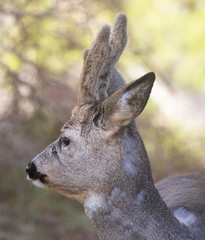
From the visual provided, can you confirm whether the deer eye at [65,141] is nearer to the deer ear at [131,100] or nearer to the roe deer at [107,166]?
the roe deer at [107,166]

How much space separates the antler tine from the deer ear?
0.27 meters

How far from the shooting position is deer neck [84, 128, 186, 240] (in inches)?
139

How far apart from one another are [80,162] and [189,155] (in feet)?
17.2

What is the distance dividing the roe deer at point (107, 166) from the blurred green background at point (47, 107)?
3.31 meters

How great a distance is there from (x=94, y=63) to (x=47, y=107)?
12.7 ft

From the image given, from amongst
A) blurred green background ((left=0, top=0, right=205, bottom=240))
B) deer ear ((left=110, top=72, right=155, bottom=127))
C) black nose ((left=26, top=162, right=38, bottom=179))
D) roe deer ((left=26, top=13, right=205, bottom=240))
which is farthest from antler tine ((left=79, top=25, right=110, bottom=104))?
blurred green background ((left=0, top=0, right=205, bottom=240))

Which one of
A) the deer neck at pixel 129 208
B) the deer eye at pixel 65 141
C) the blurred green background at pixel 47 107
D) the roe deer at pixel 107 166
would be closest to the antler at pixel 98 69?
the roe deer at pixel 107 166

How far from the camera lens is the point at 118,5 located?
7621 mm

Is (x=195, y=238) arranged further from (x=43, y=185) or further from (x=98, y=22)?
(x=98, y=22)

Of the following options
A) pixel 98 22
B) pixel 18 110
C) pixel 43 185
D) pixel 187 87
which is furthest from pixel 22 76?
pixel 187 87

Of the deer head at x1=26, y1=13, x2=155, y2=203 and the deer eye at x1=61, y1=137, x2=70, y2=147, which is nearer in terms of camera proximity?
the deer head at x1=26, y1=13, x2=155, y2=203

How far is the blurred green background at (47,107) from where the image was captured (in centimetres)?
733

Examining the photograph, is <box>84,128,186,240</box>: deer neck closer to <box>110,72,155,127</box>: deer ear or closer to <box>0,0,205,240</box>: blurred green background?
<box>110,72,155,127</box>: deer ear

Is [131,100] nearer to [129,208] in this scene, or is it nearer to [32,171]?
[129,208]
